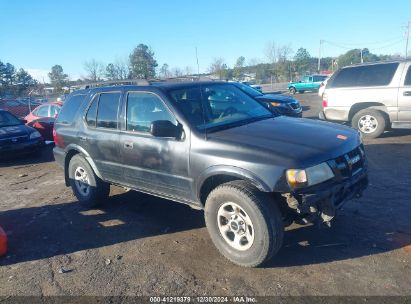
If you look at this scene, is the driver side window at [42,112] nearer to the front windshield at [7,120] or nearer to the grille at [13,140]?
the front windshield at [7,120]

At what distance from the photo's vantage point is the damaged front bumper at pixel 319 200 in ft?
10.6

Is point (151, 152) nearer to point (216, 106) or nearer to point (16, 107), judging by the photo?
point (216, 106)

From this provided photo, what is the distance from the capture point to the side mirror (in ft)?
12.6

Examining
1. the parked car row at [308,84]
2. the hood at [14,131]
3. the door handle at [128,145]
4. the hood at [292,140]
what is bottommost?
the parked car row at [308,84]

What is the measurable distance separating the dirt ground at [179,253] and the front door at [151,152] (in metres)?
0.67

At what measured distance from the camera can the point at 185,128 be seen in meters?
3.96

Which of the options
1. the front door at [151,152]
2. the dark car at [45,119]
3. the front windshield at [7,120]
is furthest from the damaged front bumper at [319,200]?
the dark car at [45,119]

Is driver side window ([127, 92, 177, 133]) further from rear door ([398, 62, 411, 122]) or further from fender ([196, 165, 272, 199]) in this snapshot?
rear door ([398, 62, 411, 122])

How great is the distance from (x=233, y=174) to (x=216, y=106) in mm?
1249

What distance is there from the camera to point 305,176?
3207 mm

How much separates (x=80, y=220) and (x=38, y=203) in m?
1.36

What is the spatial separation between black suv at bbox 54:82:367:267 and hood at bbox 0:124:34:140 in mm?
5417

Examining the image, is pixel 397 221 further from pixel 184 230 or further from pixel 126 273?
pixel 126 273

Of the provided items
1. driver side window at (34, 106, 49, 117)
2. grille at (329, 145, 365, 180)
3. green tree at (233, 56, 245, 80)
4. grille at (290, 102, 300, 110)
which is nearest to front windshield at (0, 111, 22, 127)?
driver side window at (34, 106, 49, 117)
